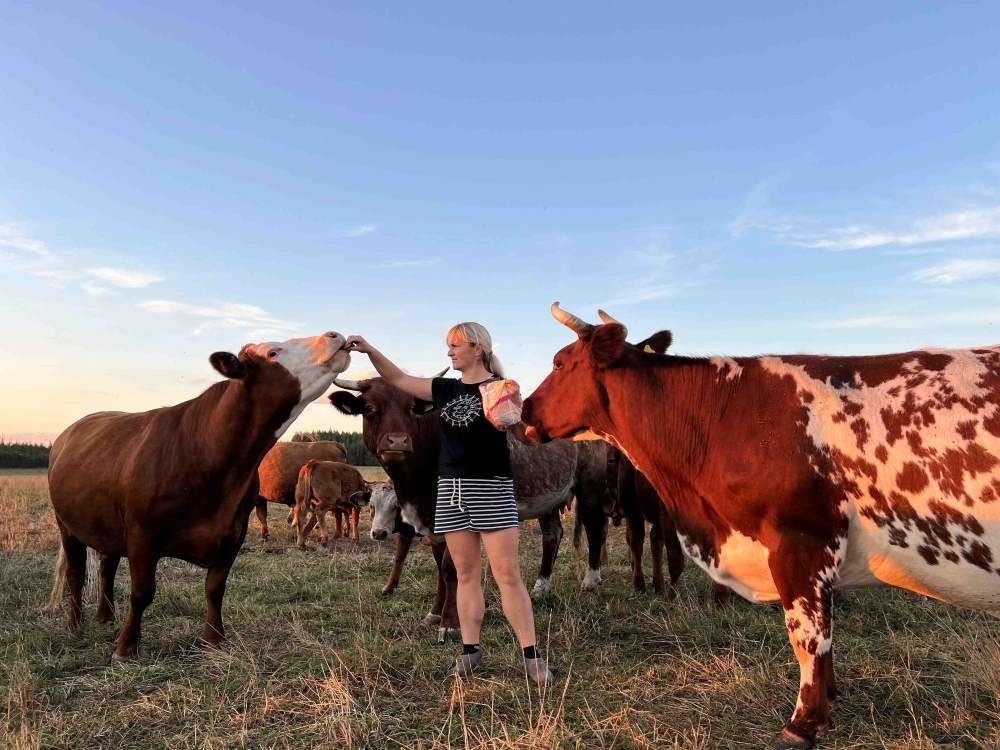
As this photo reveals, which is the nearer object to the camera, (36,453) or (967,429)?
(967,429)

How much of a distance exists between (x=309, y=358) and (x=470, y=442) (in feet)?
5.41

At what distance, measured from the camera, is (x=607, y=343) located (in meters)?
4.62

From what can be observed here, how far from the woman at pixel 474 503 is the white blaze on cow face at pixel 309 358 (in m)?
1.05

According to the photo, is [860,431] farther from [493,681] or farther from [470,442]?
[493,681]

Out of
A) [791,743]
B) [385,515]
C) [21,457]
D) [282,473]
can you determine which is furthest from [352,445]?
[791,743]

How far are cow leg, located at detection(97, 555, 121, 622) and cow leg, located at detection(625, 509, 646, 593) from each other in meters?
5.63

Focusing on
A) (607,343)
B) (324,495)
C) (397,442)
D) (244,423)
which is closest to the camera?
(607,343)

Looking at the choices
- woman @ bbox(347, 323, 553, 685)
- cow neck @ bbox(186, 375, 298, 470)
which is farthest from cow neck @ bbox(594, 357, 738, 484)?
cow neck @ bbox(186, 375, 298, 470)

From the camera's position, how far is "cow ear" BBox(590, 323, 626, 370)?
454cm

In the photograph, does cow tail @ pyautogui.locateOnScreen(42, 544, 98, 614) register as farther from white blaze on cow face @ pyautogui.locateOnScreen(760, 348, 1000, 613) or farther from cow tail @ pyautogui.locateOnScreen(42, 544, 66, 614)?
white blaze on cow face @ pyautogui.locateOnScreen(760, 348, 1000, 613)

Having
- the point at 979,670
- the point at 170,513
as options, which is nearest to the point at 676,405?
the point at 979,670

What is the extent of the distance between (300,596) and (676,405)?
202 inches

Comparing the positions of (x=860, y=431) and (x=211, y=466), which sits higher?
(x=860, y=431)

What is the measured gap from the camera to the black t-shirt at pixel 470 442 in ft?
14.7
